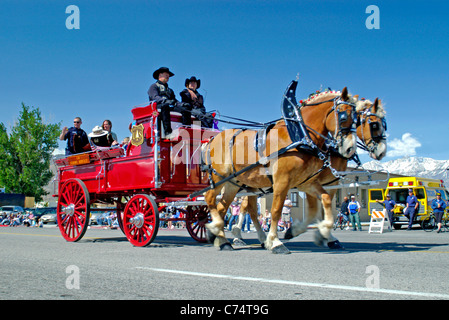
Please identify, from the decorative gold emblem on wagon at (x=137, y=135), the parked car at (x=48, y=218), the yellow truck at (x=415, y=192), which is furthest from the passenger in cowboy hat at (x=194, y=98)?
the parked car at (x=48, y=218)

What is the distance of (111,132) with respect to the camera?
486 inches

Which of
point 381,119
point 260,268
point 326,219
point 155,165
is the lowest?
point 260,268

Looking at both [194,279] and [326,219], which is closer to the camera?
[194,279]

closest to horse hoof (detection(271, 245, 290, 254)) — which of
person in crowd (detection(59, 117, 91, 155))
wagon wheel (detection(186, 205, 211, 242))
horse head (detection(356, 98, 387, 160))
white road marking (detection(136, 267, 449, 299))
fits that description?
horse head (detection(356, 98, 387, 160))

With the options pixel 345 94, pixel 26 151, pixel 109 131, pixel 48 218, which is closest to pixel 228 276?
pixel 345 94

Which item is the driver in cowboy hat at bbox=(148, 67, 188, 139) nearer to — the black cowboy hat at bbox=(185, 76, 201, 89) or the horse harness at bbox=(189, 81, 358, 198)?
the black cowboy hat at bbox=(185, 76, 201, 89)

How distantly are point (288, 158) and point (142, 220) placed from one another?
140 inches

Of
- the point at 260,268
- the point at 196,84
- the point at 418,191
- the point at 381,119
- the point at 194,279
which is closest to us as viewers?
the point at 194,279

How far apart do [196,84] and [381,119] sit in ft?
15.0

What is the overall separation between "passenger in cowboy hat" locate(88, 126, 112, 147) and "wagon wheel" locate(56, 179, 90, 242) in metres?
1.16

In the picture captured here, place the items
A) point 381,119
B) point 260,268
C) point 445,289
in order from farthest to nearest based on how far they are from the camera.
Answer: point 381,119 → point 260,268 → point 445,289

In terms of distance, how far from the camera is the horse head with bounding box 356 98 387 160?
761 cm
